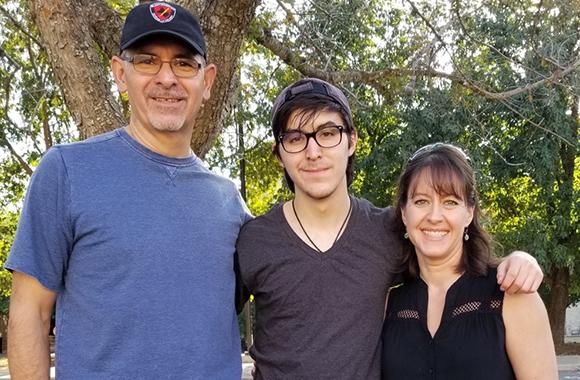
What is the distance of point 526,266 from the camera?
2.62 m

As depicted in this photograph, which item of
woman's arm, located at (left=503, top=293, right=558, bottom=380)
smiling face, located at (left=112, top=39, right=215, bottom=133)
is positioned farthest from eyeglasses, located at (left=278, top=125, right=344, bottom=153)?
woman's arm, located at (left=503, top=293, right=558, bottom=380)

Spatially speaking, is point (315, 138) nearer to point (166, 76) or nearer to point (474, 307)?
point (166, 76)

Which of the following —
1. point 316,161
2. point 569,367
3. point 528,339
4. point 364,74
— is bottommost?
point 569,367

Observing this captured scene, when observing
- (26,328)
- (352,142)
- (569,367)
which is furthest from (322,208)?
(569,367)

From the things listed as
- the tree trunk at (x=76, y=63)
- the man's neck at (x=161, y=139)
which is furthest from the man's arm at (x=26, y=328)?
the tree trunk at (x=76, y=63)

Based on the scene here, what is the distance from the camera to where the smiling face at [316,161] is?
9.33 feet

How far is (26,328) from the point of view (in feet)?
7.92

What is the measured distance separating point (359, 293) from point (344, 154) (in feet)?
1.90

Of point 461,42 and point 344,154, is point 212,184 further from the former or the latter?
point 461,42

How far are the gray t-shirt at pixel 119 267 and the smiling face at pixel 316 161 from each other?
1.68ft

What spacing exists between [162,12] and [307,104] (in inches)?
27.1

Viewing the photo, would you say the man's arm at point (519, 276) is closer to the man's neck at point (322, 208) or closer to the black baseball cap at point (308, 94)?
the man's neck at point (322, 208)

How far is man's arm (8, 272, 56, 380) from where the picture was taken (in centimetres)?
241

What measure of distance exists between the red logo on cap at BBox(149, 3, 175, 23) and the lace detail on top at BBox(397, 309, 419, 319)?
1471 millimetres
